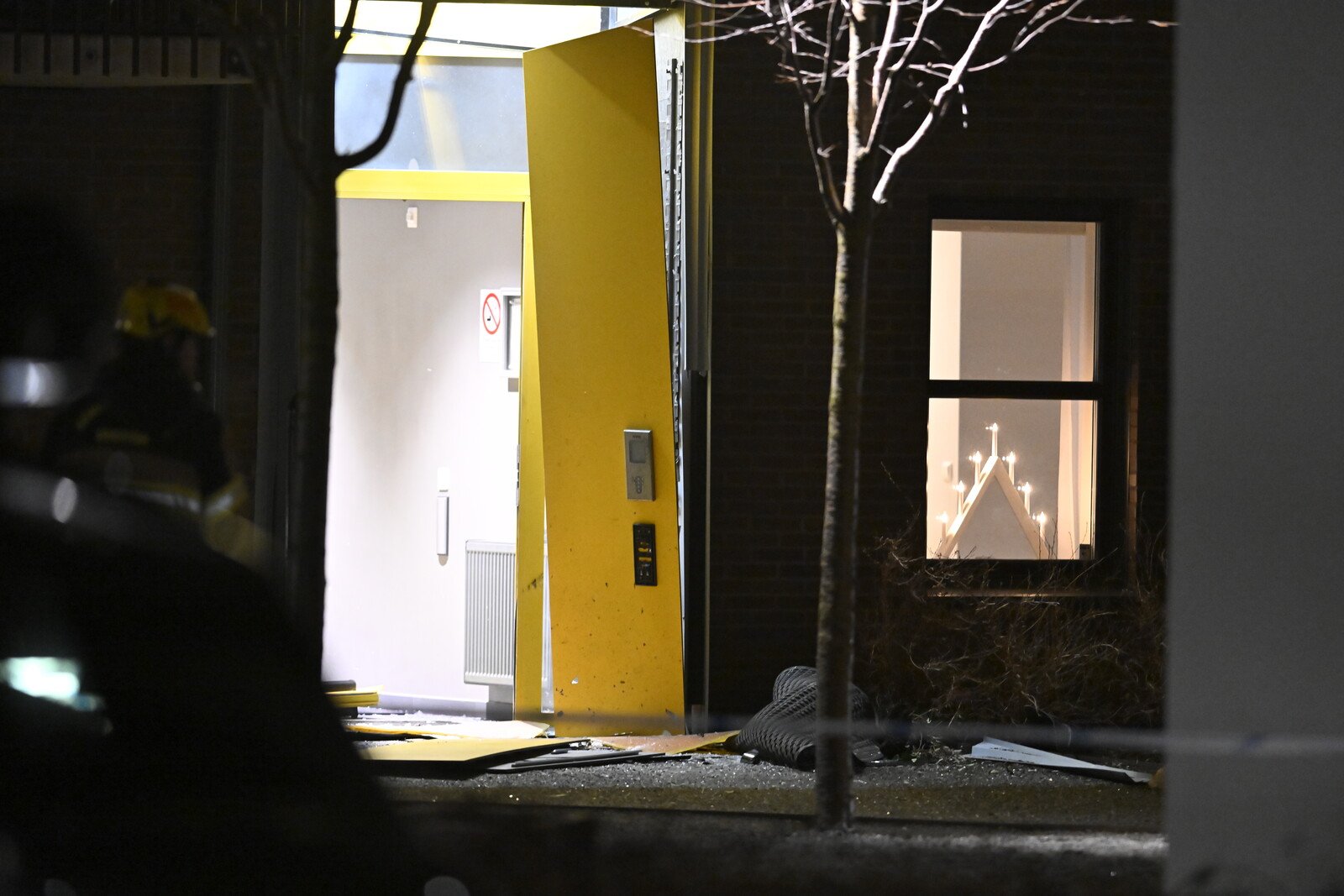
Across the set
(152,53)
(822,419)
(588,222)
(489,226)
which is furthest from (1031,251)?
(152,53)

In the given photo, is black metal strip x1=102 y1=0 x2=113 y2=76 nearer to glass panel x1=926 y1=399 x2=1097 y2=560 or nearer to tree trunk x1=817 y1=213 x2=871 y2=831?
tree trunk x1=817 y1=213 x2=871 y2=831

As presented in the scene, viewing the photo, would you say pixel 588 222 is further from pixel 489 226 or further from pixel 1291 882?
pixel 1291 882

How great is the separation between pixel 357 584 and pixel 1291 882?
3.51m

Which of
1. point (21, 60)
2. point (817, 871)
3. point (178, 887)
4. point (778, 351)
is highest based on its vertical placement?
point (21, 60)

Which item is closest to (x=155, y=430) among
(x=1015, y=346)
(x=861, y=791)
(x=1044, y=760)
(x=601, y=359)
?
(x=861, y=791)

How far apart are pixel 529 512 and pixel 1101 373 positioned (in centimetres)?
213

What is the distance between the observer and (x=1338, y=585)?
1.76 m

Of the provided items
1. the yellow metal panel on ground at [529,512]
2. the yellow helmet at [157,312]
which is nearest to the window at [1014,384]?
the yellow metal panel on ground at [529,512]

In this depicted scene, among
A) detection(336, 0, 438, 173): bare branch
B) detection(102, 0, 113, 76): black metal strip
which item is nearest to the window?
detection(102, 0, 113, 76): black metal strip

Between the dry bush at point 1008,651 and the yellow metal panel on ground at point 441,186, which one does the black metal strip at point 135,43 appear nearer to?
the yellow metal panel on ground at point 441,186

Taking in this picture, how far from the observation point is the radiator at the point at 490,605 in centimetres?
497

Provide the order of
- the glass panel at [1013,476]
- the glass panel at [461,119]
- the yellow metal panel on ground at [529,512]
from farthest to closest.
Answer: the yellow metal panel on ground at [529,512]
the glass panel at [461,119]
the glass panel at [1013,476]

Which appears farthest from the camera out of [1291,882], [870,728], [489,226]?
[489,226]

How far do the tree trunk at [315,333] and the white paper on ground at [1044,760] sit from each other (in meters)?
1.73
